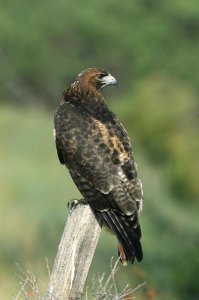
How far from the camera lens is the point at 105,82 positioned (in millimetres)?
7887

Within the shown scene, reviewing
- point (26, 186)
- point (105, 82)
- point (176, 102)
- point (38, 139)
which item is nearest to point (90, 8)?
point (176, 102)

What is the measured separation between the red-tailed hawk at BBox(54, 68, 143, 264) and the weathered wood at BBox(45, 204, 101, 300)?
0.44m

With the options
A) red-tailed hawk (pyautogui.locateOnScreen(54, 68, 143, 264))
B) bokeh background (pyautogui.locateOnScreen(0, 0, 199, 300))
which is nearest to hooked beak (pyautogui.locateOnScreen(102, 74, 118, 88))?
red-tailed hawk (pyautogui.locateOnScreen(54, 68, 143, 264))

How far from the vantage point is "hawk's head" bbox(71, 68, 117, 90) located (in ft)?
25.7

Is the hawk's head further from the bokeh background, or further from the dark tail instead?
the dark tail

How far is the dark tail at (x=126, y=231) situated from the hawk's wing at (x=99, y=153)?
54mm

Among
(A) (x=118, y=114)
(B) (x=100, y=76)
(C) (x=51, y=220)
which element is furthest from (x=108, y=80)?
(A) (x=118, y=114)

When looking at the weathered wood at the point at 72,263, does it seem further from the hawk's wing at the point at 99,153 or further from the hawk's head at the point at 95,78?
the hawk's head at the point at 95,78

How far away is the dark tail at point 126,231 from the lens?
20.9 ft

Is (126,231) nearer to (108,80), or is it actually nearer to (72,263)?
(72,263)

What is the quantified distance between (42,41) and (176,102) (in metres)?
9.60

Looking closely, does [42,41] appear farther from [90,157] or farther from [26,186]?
[90,157]

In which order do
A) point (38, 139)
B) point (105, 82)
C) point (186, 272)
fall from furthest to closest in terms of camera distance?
1. point (38, 139)
2. point (186, 272)
3. point (105, 82)

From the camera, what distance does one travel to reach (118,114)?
27234 mm
